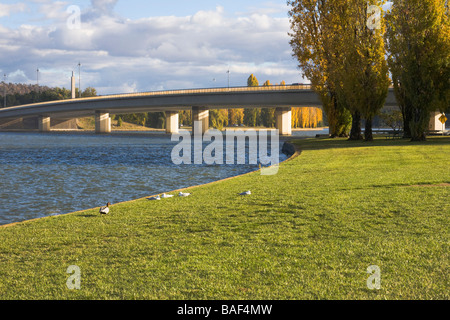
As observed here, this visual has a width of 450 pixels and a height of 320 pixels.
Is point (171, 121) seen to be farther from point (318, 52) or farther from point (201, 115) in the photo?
point (318, 52)

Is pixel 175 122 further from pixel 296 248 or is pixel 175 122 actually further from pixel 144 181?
pixel 296 248

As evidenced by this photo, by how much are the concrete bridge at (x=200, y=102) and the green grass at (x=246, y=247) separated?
189 feet

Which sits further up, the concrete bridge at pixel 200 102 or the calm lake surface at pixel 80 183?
the concrete bridge at pixel 200 102

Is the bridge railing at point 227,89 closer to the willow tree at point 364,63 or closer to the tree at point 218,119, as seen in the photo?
the willow tree at point 364,63

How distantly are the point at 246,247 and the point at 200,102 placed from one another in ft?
264

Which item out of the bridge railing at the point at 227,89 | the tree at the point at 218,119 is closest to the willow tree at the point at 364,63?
the bridge railing at the point at 227,89

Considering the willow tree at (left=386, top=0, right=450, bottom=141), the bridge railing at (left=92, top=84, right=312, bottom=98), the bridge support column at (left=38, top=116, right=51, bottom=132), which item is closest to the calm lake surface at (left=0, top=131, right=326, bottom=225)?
the willow tree at (left=386, top=0, right=450, bottom=141)

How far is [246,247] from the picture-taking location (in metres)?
8.90

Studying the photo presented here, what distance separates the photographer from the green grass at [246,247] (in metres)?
6.84

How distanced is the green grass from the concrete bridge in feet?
189

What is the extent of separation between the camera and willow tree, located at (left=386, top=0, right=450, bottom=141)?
39.8m

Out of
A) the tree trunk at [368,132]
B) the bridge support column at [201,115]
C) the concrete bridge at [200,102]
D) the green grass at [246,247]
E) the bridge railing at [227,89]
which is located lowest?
the green grass at [246,247]

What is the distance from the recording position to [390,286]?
675 cm
